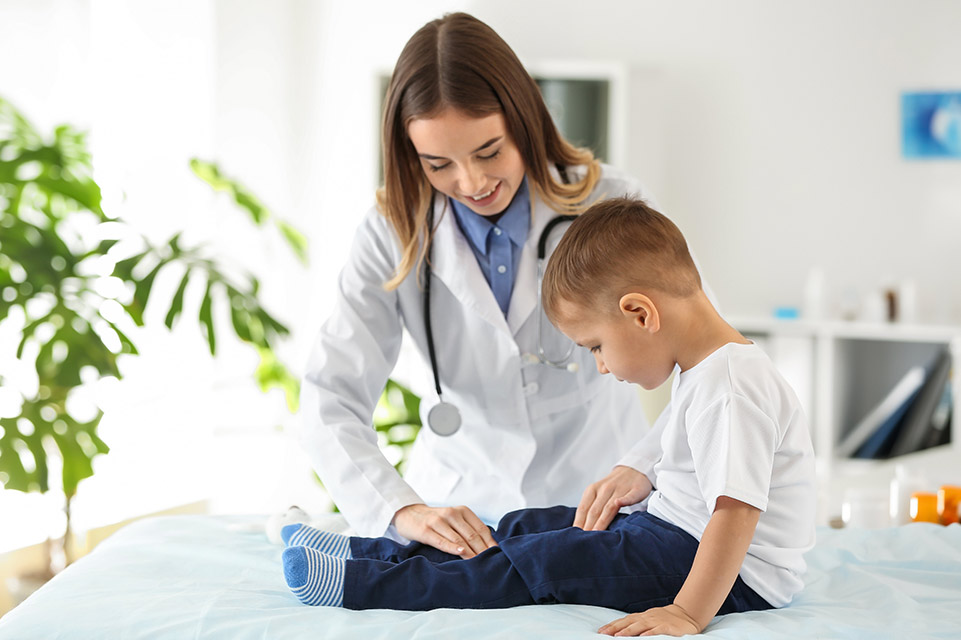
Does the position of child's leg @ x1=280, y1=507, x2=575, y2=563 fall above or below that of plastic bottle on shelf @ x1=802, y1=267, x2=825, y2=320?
below

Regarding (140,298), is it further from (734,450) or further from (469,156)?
(734,450)

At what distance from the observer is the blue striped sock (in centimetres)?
108

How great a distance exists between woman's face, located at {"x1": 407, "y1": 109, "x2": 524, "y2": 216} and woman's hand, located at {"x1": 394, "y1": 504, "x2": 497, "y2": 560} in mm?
471

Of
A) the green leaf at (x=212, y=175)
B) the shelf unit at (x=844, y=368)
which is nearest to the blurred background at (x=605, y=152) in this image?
the shelf unit at (x=844, y=368)

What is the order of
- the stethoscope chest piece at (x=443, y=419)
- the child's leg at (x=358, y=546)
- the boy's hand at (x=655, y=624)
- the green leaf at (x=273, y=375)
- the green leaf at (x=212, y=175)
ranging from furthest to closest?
the green leaf at (x=273, y=375)
the green leaf at (x=212, y=175)
the stethoscope chest piece at (x=443, y=419)
the child's leg at (x=358, y=546)
the boy's hand at (x=655, y=624)

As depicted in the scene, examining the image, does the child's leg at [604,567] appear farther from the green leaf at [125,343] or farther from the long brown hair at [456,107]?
the green leaf at [125,343]

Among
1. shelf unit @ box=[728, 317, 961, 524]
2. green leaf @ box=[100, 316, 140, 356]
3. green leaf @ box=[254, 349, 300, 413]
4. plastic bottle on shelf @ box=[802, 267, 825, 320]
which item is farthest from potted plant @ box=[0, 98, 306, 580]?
plastic bottle on shelf @ box=[802, 267, 825, 320]

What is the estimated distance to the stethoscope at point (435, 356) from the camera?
145 cm

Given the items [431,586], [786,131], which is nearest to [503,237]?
[431,586]

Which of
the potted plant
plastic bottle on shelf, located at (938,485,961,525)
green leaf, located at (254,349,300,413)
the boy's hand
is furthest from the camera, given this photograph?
green leaf, located at (254,349,300,413)

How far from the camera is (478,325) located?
1494 mm

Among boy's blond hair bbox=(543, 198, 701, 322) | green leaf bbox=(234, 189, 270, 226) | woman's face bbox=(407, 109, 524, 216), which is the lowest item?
boy's blond hair bbox=(543, 198, 701, 322)

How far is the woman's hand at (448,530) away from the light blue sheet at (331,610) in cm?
13

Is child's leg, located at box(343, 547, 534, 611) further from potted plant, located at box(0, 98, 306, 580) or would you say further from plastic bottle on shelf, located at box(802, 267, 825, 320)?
plastic bottle on shelf, located at box(802, 267, 825, 320)
